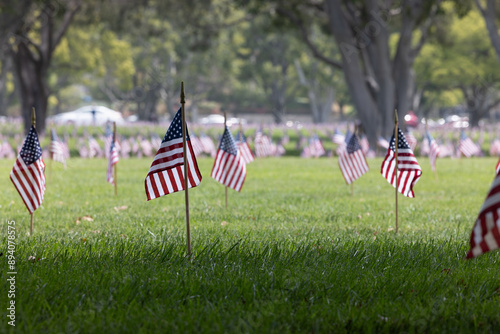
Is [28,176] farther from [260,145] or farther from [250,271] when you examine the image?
[260,145]

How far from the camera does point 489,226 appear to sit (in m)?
3.68

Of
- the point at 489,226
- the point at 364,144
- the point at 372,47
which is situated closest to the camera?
the point at 489,226

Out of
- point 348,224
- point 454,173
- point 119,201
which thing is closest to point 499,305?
point 348,224

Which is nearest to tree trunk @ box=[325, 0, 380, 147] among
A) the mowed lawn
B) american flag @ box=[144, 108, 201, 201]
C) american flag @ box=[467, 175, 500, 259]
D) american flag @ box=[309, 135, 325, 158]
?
american flag @ box=[309, 135, 325, 158]

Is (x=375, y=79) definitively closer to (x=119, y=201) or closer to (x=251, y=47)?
(x=119, y=201)

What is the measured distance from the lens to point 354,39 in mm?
26406

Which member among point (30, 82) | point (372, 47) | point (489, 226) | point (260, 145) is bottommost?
point (489, 226)

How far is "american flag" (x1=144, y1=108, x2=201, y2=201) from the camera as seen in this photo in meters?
5.84

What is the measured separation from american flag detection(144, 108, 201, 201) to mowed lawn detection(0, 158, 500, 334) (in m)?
0.58

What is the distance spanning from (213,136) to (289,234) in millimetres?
25634

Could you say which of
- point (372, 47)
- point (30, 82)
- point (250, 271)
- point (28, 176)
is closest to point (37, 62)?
point (30, 82)

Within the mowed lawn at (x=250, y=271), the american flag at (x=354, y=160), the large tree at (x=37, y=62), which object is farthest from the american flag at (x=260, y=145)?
the mowed lawn at (x=250, y=271)

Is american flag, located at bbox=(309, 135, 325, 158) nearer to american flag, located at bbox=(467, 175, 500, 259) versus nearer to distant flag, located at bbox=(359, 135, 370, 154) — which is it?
distant flag, located at bbox=(359, 135, 370, 154)

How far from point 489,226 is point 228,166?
571 cm
